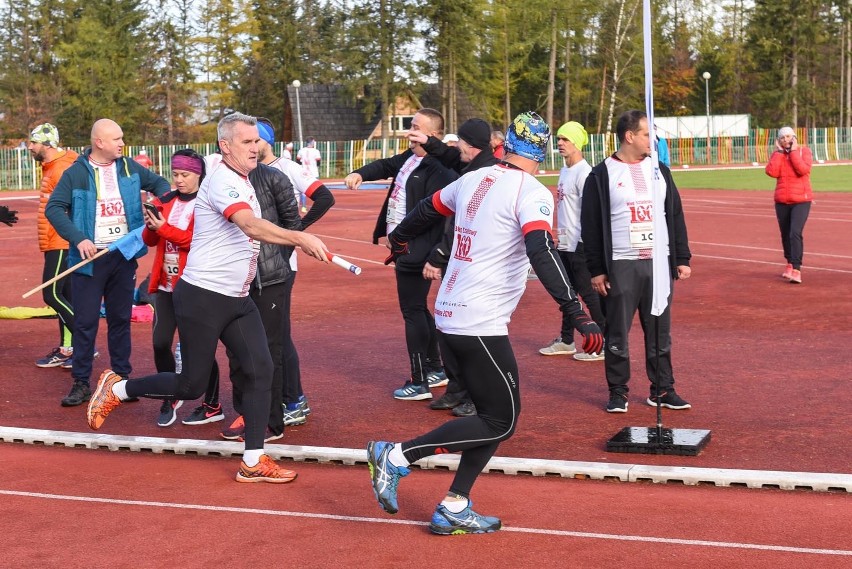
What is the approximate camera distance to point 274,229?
244 inches

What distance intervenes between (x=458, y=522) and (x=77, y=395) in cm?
460

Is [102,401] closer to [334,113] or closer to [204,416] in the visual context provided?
[204,416]

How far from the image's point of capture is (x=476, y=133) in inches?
315

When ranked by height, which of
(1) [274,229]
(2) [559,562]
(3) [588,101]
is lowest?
(2) [559,562]

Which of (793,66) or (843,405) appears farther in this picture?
(793,66)

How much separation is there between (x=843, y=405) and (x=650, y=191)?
7.10 feet

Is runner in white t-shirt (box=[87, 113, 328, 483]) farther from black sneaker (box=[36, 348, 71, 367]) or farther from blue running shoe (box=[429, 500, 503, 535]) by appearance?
black sneaker (box=[36, 348, 71, 367])

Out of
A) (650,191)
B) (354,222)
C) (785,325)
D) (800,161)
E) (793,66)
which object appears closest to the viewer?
(650,191)

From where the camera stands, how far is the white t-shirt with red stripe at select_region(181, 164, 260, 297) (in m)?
6.55

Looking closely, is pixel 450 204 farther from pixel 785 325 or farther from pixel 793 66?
pixel 793 66

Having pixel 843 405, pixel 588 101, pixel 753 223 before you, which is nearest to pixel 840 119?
pixel 588 101

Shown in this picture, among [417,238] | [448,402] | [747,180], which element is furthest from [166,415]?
[747,180]

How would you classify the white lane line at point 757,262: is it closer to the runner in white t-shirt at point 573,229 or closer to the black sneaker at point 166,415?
the runner in white t-shirt at point 573,229

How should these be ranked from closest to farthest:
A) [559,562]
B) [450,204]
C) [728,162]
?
[559,562] → [450,204] → [728,162]
